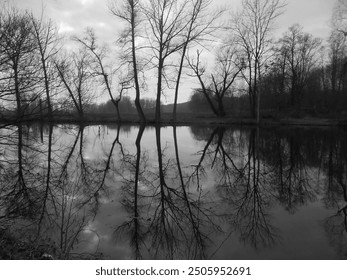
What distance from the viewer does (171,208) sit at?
5164mm

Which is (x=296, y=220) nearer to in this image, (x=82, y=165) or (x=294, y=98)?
(x=82, y=165)

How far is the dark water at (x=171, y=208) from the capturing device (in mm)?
3711

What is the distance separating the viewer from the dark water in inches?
146

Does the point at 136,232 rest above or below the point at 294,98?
below

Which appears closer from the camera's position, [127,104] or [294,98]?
[294,98]

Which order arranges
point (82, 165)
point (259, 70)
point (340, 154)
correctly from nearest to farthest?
point (82, 165) → point (340, 154) → point (259, 70)

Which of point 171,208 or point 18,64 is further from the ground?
point 18,64

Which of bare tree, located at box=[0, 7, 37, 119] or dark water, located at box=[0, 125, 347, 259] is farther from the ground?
bare tree, located at box=[0, 7, 37, 119]

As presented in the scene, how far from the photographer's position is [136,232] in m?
4.21

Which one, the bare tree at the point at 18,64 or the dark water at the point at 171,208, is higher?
the bare tree at the point at 18,64

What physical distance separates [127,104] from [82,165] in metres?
128

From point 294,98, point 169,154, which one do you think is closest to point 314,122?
point 294,98

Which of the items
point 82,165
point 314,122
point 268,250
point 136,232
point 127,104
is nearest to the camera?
point 268,250

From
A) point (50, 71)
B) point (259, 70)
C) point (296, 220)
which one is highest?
point (259, 70)
